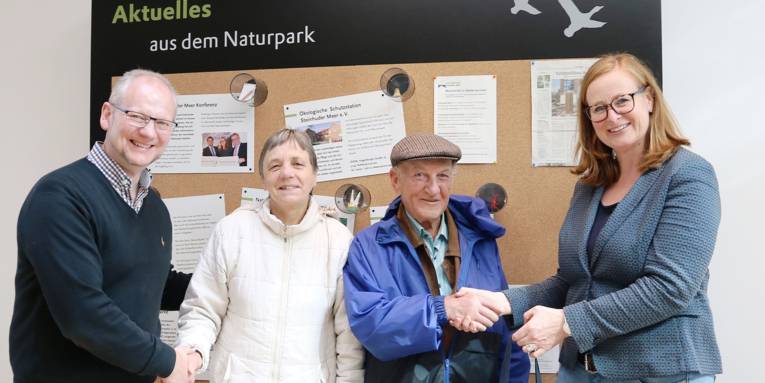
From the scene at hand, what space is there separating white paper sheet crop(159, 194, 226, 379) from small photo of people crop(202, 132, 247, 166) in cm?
19

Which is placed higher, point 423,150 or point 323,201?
point 423,150

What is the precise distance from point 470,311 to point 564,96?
44.0 inches

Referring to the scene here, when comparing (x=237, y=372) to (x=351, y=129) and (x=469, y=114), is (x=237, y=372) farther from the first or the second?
(x=469, y=114)

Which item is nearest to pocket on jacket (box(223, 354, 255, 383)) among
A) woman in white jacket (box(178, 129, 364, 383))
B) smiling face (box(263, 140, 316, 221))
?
woman in white jacket (box(178, 129, 364, 383))

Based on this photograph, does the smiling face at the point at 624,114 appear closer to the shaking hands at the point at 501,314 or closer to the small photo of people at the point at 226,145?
the shaking hands at the point at 501,314

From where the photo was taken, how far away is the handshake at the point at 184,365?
1.76 metres

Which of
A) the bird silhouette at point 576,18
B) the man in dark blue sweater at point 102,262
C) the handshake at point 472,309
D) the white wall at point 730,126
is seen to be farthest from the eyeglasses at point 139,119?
the white wall at point 730,126

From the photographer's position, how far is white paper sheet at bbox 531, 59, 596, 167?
2488mm

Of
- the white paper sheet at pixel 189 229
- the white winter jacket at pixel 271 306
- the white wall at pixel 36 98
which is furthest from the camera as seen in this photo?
the white wall at pixel 36 98

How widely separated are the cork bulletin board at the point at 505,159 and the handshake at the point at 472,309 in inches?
24.0

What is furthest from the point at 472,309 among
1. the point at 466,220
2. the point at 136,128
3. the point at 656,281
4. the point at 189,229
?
the point at 189,229

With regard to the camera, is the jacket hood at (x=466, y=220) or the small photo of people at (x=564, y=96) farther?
the small photo of people at (x=564, y=96)

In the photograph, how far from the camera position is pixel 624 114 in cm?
174

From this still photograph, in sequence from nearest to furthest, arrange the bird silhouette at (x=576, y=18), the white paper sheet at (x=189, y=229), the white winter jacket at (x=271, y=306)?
the white winter jacket at (x=271, y=306) → the bird silhouette at (x=576, y=18) → the white paper sheet at (x=189, y=229)
